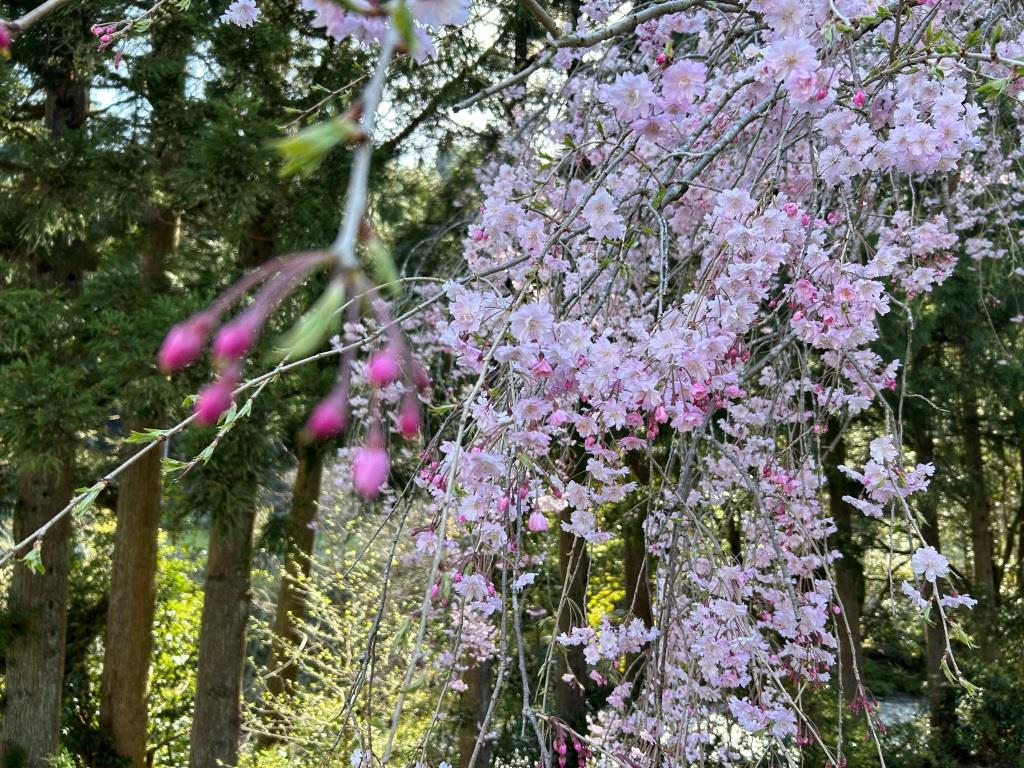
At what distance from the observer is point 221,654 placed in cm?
573

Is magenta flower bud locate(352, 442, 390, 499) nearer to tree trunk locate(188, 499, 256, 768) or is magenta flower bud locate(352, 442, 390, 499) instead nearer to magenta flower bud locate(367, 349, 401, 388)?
magenta flower bud locate(367, 349, 401, 388)

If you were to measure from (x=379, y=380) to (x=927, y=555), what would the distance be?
147cm

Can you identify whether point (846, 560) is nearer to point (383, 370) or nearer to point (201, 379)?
point (201, 379)

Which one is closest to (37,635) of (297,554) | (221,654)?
(221,654)

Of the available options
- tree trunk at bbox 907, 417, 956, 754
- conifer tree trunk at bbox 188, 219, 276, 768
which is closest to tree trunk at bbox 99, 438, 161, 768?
conifer tree trunk at bbox 188, 219, 276, 768

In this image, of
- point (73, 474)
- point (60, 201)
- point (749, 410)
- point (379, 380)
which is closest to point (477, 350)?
point (379, 380)

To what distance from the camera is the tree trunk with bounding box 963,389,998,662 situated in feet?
29.0

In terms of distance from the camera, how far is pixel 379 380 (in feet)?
1.65

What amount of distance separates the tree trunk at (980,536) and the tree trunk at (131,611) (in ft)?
22.0

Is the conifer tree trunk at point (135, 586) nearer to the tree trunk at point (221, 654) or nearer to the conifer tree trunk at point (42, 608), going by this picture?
the conifer tree trunk at point (42, 608)

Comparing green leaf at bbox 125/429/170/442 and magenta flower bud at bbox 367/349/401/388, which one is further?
green leaf at bbox 125/429/170/442

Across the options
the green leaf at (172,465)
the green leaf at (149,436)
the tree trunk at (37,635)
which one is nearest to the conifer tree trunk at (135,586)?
the tree trunk at (37,635)

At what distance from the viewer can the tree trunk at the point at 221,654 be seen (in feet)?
18.6

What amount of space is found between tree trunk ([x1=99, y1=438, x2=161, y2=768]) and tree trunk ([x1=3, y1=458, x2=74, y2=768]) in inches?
12.7
